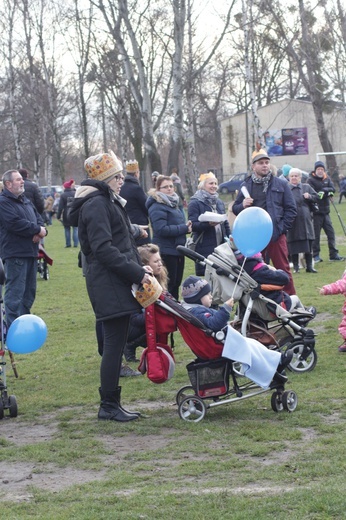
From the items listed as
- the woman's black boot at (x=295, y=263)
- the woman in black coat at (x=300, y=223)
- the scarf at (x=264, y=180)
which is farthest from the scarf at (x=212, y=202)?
the woman's black boot at (x=295, y=263)

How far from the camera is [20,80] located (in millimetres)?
47062

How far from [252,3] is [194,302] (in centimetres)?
2690

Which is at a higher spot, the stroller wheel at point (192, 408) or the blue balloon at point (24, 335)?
the blue balloon at point (24, 335)

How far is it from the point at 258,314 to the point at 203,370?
4.58 ft

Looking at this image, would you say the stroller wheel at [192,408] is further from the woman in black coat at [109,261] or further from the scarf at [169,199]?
the scarf at [169,199]

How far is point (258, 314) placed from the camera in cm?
768

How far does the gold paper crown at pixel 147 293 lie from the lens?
624 cm

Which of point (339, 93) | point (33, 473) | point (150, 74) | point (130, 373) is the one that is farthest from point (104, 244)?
point (150, 74)

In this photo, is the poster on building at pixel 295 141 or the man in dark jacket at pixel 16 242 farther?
the poster on building at pixel 295 141

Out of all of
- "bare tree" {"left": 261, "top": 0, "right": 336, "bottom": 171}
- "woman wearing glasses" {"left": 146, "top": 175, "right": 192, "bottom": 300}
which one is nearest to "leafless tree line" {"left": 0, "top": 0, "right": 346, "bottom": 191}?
"bare tree" {"left": 261, "top": 0, "right": 336, "bottom": 171}

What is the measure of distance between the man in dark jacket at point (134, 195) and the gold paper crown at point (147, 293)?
4.91 meters

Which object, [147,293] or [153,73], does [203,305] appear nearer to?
[147,293]

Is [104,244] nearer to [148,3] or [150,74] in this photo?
[148,3]

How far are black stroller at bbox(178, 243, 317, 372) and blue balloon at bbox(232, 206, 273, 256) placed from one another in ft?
1.51
